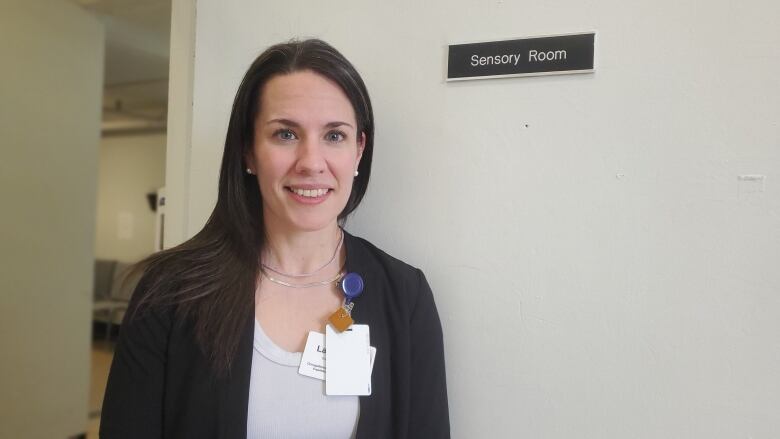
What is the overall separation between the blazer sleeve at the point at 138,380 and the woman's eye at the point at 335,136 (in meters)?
0.51

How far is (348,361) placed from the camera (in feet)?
3.60

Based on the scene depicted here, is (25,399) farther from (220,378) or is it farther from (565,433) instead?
(565,433)

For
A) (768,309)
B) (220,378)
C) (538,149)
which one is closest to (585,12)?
(538,149)

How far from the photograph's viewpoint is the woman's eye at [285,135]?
1.09 meters

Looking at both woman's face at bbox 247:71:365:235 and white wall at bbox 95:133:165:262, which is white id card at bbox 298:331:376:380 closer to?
woman's face at bbox 247:71:365:235

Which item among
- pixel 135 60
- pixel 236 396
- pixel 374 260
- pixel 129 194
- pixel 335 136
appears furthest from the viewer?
pixel 129 194

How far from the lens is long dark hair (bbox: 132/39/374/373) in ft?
3.50

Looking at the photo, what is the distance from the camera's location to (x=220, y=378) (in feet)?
3.35

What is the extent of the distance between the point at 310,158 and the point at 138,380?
1.88ft

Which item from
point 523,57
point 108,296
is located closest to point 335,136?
point 523,57

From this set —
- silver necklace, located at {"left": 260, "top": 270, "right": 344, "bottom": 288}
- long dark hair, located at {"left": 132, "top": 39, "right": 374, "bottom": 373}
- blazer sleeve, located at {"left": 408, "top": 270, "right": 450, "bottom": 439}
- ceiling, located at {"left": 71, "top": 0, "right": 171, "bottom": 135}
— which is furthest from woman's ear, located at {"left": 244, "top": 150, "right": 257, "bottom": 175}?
ceiling, located at {"left": 71, "top": 0, "right": 171, "bottom": 135}

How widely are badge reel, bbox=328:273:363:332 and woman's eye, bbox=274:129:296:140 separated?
0.34 meters

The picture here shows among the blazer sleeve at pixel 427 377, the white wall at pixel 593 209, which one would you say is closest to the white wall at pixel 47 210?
the white wall at pixel 593 209

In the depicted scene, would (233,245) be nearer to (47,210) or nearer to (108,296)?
(47,210)
